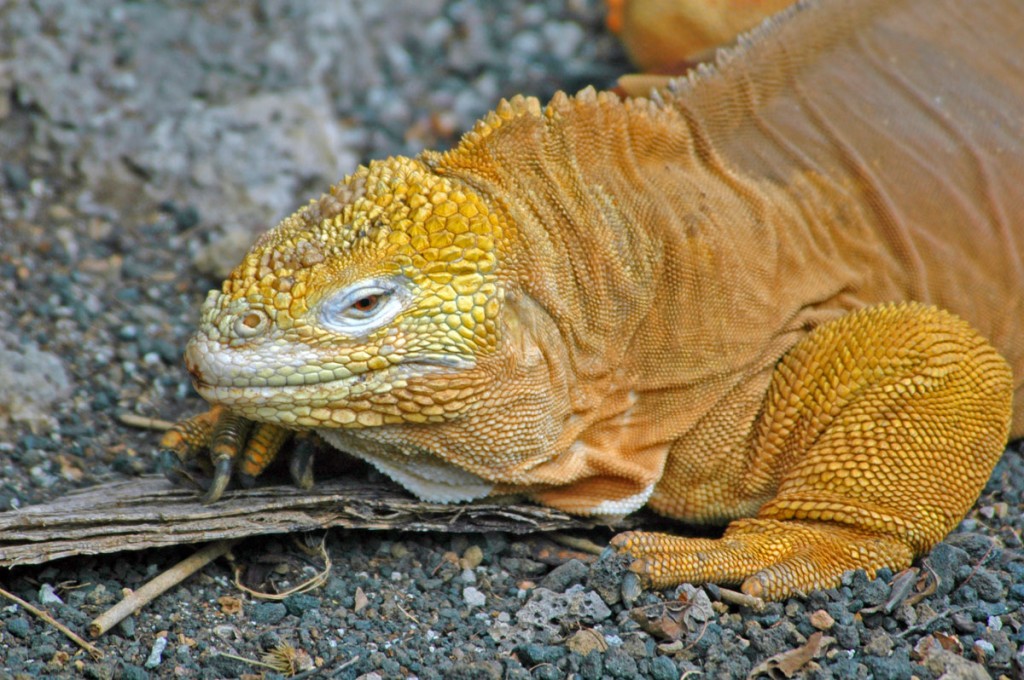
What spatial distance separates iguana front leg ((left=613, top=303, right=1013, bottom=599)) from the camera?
464cm

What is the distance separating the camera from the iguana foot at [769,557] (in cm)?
454

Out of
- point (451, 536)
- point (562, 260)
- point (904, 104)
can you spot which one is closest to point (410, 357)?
point (562, 260)

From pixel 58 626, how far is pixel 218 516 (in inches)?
28.3

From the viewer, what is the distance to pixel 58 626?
414cm

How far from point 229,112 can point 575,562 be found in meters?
4.53

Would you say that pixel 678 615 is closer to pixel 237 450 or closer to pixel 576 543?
pixel 576 543

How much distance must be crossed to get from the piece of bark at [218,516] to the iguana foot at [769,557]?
1.63ft

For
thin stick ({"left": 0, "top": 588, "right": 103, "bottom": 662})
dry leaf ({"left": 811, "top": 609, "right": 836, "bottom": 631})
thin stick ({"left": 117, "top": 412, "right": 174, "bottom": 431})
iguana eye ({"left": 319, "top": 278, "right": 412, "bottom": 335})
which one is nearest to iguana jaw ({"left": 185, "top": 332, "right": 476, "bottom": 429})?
iguana eye ({"left": 319, "top": 278, "right": 412, "bottom": 335})

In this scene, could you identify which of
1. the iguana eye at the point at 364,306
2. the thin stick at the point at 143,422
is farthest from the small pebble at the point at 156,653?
the thin stick at the point at 143,422

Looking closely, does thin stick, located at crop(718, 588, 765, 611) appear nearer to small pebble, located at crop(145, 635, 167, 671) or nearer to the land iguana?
the land iguana

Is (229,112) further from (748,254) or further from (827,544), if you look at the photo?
(827,544)

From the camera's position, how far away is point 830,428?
489 cm

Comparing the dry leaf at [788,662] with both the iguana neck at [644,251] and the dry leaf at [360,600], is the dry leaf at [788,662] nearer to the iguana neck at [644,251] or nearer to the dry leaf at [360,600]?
the iguana neck at [644,251]

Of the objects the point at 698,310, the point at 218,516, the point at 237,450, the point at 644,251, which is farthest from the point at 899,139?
the point at 218,516
